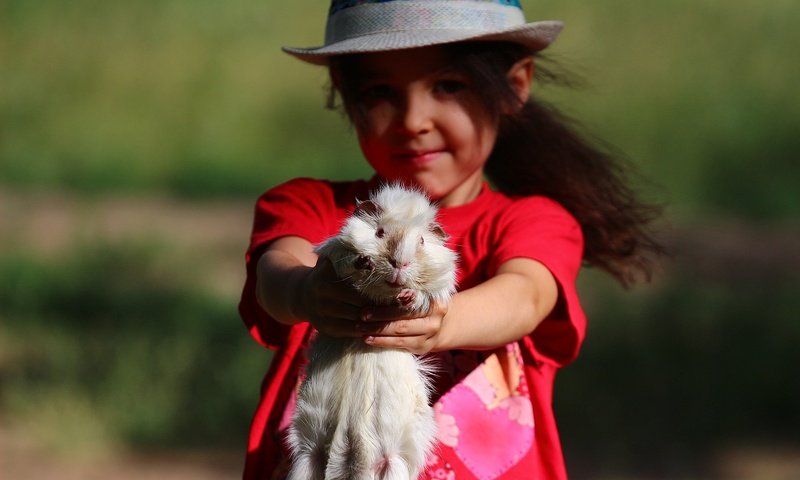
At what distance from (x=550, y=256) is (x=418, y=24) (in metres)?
0.42

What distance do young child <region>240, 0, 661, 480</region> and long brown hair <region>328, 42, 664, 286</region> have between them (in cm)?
12

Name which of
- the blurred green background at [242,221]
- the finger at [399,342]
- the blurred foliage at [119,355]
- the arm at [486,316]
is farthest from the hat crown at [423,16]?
the blurred foliage at [119,355]

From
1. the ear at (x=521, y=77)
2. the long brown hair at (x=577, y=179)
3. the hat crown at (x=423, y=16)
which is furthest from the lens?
the long brown hair at (x=577, y=179)

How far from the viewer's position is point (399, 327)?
128 cm

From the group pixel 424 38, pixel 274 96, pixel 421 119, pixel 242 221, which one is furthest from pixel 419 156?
pixel 274 96

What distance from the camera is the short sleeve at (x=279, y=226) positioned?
1.73 metres

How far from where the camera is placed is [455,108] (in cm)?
177

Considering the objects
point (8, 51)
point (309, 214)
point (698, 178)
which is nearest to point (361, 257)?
point (309, 214)

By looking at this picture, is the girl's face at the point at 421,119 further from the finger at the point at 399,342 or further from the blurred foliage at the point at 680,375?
the blurred foliage at the point at 680,375

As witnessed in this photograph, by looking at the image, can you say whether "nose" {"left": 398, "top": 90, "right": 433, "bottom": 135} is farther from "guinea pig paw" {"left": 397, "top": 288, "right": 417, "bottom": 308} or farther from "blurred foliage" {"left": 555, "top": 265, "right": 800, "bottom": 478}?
"blurred foliage" {"left": 555, "top": 265, "right": 800, "bottom": 478}

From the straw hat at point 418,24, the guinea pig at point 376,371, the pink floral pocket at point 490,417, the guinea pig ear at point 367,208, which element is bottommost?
the pink floral pocket at point 490,417

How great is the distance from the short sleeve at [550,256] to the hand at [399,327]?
39 cm

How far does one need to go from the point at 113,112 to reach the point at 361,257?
433 cm

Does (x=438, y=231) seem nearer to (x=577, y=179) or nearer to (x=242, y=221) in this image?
(x=577, y=179)
